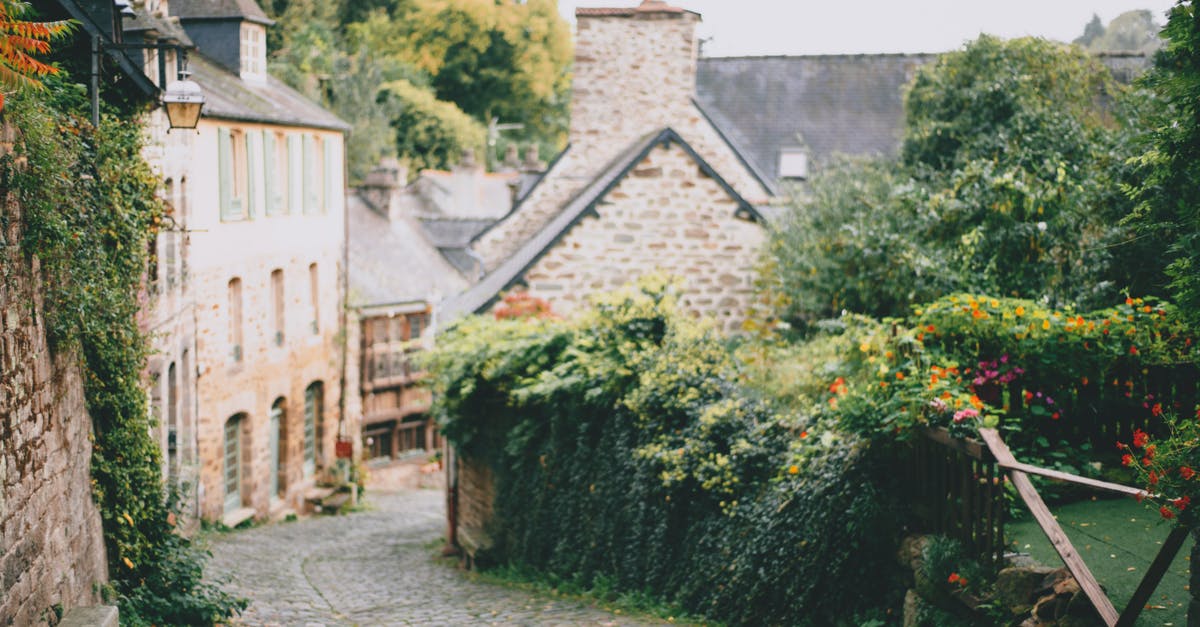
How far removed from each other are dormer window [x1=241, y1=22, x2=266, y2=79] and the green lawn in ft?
63.4

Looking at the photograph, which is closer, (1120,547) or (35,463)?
(35,463)

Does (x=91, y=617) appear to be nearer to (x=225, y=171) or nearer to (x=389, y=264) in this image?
(x=225, y=171)

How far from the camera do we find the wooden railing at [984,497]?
5758 millimetres

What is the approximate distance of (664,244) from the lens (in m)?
17.9

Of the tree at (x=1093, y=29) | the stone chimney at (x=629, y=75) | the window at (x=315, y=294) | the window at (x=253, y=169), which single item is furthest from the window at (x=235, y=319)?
the tree at (x=1093, y=29)

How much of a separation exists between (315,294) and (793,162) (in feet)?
37.1

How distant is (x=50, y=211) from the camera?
22.5ft

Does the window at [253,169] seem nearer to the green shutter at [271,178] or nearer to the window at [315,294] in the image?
the green shutter at [271,178]

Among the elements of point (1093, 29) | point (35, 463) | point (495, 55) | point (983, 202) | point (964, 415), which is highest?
point (1093, 29)

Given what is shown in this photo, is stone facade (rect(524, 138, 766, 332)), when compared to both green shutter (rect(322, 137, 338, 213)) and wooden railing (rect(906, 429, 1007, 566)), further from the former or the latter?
wooden railing (rect(906, 429, 1007, 566))

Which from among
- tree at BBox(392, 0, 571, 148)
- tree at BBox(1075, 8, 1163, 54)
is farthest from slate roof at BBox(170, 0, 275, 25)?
tree at BBox(1075, 8, 1163, 54)

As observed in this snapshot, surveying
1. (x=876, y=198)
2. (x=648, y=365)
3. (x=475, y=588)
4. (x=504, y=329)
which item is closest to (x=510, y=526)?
(x=475, y=588)

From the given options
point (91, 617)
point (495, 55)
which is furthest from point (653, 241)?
point (495, 55)

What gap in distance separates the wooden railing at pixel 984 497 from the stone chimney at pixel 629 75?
15.0 meters
